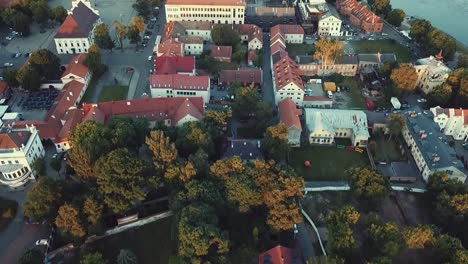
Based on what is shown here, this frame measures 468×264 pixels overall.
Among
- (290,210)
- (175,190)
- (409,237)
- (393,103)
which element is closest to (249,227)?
(290,210)

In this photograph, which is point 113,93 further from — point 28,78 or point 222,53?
point 222,53

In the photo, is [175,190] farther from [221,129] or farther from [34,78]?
[34,78]

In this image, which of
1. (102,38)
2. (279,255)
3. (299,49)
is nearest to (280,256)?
(279,255)

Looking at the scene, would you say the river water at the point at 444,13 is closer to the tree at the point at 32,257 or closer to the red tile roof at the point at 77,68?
the red tile roof at the point at 77,68

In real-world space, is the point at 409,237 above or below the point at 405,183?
above

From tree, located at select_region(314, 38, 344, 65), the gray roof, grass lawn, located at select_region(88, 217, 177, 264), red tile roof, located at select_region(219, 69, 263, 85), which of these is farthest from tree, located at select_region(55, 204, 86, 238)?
tree, located at select_region(314, 38, 344, 65)

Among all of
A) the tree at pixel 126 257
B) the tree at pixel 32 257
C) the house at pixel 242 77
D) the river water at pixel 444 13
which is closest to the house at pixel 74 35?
the house at pixel 242 77
